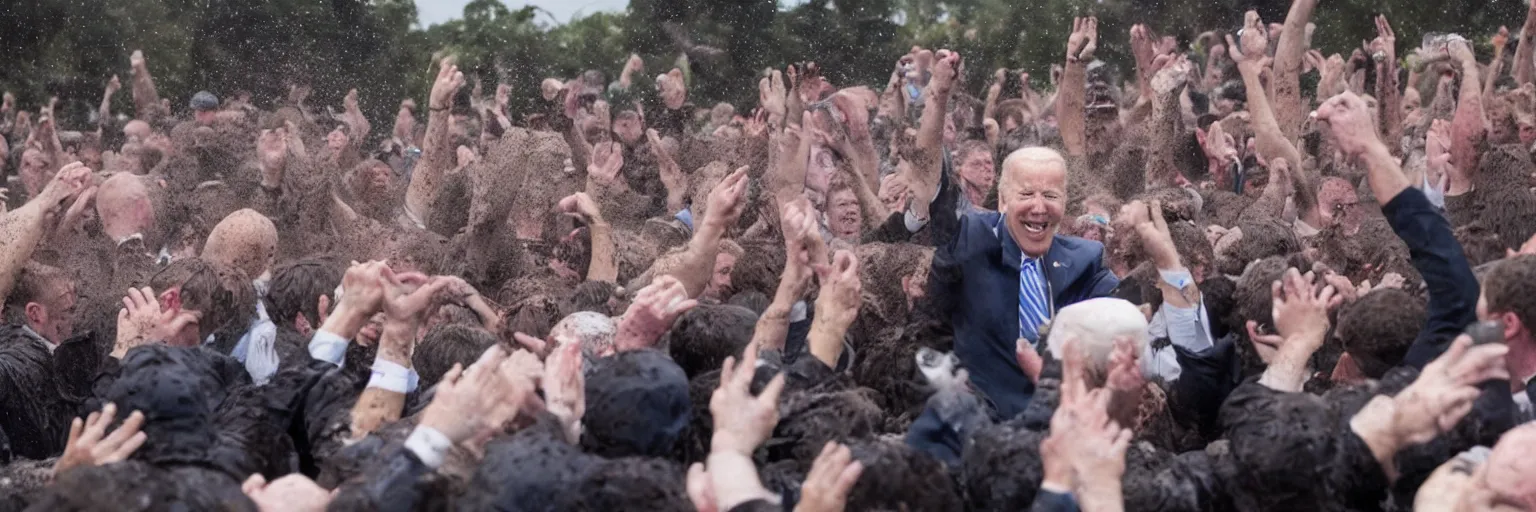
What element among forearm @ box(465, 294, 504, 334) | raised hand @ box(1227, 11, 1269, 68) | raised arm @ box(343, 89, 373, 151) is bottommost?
raised arm @ box(343, 89, 373, 151)

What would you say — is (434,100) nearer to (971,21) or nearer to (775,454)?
(775,454)

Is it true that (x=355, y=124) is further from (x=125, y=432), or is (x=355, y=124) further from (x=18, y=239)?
(x=125, y=432)

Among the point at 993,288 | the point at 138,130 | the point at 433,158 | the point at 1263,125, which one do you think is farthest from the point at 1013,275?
the point at 138,130

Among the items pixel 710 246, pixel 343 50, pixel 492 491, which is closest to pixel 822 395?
pixel 492 491

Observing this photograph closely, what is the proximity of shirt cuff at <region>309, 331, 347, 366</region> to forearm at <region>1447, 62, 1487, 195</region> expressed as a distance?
4.86m

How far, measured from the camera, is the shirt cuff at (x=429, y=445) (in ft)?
12.5

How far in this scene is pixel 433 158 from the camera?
391 inches

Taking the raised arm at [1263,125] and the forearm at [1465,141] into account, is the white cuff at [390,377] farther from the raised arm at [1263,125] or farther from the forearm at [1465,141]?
the raised arm at [1263,125]

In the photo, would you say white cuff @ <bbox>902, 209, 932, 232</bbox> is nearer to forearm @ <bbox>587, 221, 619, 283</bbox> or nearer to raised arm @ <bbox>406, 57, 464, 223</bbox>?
forearm @ <bbox>587, 221, 619, 283</bbox>

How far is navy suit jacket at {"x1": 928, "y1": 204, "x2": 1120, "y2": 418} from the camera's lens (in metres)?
5.52

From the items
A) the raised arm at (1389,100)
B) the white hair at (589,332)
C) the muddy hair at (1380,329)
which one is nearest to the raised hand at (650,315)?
the white hair at (589,332)

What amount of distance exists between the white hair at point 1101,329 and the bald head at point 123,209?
5.57 m

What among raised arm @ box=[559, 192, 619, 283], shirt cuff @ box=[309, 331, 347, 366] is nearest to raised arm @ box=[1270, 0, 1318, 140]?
raised arm @ box=[559, 192, 619, 283]

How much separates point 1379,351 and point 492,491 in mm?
2272
